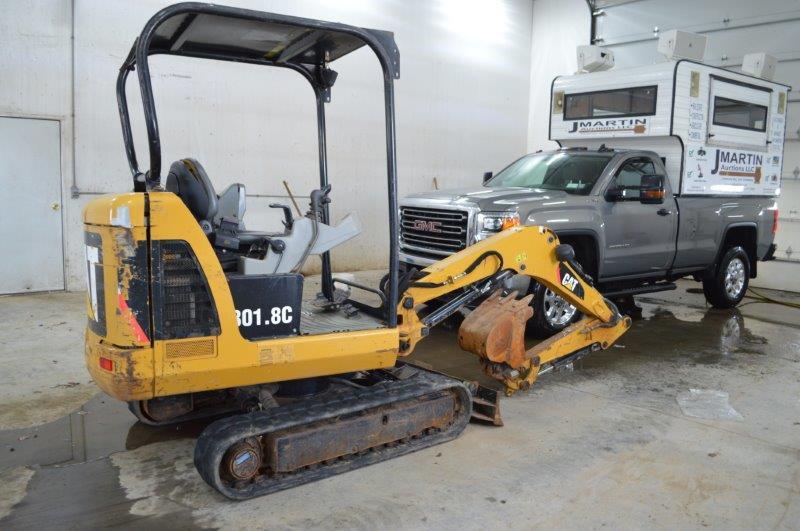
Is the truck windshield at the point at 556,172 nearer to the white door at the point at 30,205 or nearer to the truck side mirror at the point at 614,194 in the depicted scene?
the truck side mirror at the point at 614,194

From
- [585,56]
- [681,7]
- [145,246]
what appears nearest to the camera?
[145,246]

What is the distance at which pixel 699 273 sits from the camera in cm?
917

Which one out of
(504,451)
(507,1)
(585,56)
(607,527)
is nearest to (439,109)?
(507,1)

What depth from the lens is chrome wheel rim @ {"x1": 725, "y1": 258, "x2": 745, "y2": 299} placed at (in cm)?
927

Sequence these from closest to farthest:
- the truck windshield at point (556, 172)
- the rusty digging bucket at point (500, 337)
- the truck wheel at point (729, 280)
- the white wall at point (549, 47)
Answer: the rusty digging bucket at point (500, 337)
the truck windshield at point (556, 172)
the truck wheel at point (729, 280)
the white wall at point (549, 47)

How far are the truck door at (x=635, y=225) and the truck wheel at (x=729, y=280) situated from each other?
141 centimetres

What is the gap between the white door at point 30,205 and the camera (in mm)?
8773

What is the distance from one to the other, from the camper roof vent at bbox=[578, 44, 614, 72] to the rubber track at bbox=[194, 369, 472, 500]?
6.76m

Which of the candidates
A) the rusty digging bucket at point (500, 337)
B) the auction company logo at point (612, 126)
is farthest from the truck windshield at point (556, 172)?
the rusty digging bucket at point (500, 337)

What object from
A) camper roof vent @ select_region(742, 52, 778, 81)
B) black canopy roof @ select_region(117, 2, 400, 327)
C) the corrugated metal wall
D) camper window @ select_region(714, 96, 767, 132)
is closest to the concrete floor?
black canopy roof @ select_region(117, 2, 400, 327)

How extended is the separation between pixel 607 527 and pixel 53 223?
8426 mm

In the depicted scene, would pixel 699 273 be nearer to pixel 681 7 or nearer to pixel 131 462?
pixel 681 7

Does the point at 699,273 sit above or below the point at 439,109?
below

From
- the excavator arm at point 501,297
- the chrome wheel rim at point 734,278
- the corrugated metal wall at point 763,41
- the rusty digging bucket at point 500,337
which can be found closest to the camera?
the excavator arm at point 501,297
